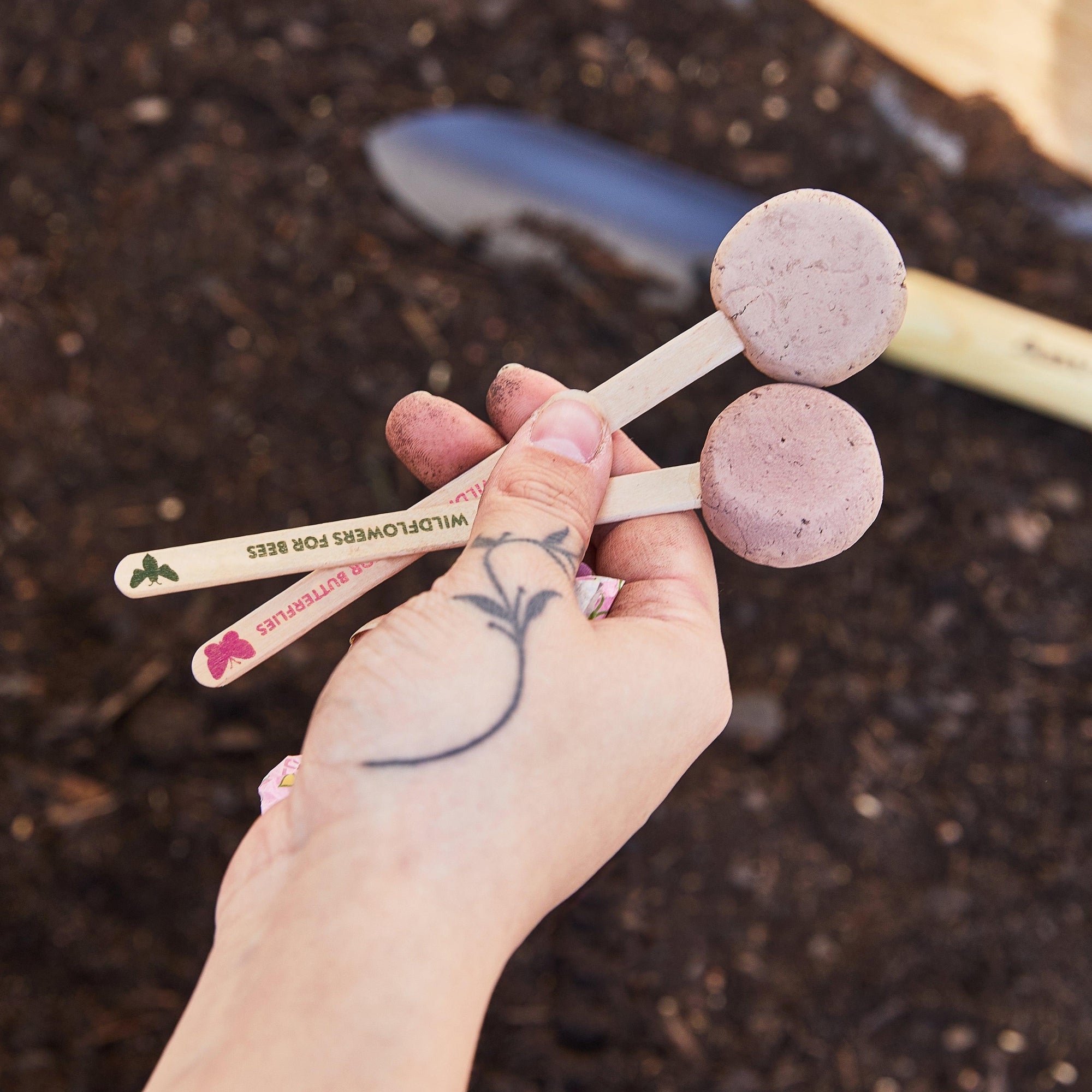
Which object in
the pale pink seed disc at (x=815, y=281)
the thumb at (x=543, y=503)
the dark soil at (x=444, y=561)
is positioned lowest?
the dark soil at (x=444, y=561)

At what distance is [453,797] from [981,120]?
4.64 feet

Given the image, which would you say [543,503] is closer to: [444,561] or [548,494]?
[548,494]

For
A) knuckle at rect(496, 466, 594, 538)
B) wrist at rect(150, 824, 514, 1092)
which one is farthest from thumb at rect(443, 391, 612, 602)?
wrist at rect(150, 824, 514, 1092)

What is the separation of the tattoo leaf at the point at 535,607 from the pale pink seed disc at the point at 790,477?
A: 210 mm

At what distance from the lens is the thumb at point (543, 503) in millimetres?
673

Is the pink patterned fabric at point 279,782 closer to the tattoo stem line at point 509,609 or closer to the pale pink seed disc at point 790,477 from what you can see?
the tattoo stem line at point 509,609

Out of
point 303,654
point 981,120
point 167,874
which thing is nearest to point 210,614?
point 303,654

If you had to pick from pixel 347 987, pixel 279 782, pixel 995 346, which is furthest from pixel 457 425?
pixel 995 346

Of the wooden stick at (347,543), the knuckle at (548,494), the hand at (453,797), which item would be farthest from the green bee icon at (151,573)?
the knuckle at (548,494)

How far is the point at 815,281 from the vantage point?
758 mm

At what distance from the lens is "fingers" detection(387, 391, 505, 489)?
2.94 feet

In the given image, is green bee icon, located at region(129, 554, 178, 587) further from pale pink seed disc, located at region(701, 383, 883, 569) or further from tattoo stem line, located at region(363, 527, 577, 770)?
pale pink seed disc, located at region(701, 383, 883, 569)

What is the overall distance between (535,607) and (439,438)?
1.03ft

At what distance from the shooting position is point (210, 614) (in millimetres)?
1197
